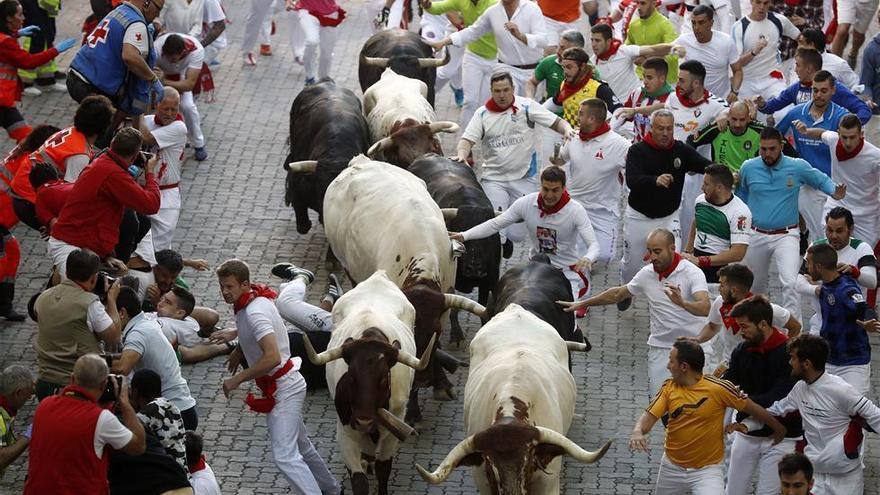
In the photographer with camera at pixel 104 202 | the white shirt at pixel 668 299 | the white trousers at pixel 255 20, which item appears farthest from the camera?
the white trousers at pixel 255 20

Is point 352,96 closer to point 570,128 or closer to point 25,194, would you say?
point 570,128

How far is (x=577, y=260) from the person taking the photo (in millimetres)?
14242

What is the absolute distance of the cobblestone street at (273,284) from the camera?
12586 millimetres

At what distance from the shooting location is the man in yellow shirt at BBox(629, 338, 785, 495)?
10.7 m

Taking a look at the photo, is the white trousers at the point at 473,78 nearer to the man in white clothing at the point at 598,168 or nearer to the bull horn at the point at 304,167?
the bull horn at the point at 304,167

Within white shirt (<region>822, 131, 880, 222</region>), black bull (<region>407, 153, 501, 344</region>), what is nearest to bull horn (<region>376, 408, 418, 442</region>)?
black bull (<region>407, 153, 501, 344</region>)

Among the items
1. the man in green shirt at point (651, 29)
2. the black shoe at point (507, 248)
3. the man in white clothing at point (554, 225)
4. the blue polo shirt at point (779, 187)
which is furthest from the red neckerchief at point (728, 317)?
Answer: the man in green shirt at point (651, 29)

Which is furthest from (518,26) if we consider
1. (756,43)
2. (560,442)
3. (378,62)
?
(560,442)

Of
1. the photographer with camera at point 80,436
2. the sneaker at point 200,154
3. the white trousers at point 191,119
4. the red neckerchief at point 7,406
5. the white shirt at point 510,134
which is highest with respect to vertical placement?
the photographer with camera at point 80,436

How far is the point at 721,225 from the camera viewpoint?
13.6 meters

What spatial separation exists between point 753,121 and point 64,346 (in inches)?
281

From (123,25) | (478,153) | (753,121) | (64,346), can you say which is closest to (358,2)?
(478,153)

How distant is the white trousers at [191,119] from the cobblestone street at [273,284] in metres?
0.28

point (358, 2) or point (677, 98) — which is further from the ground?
point (677, 98)
